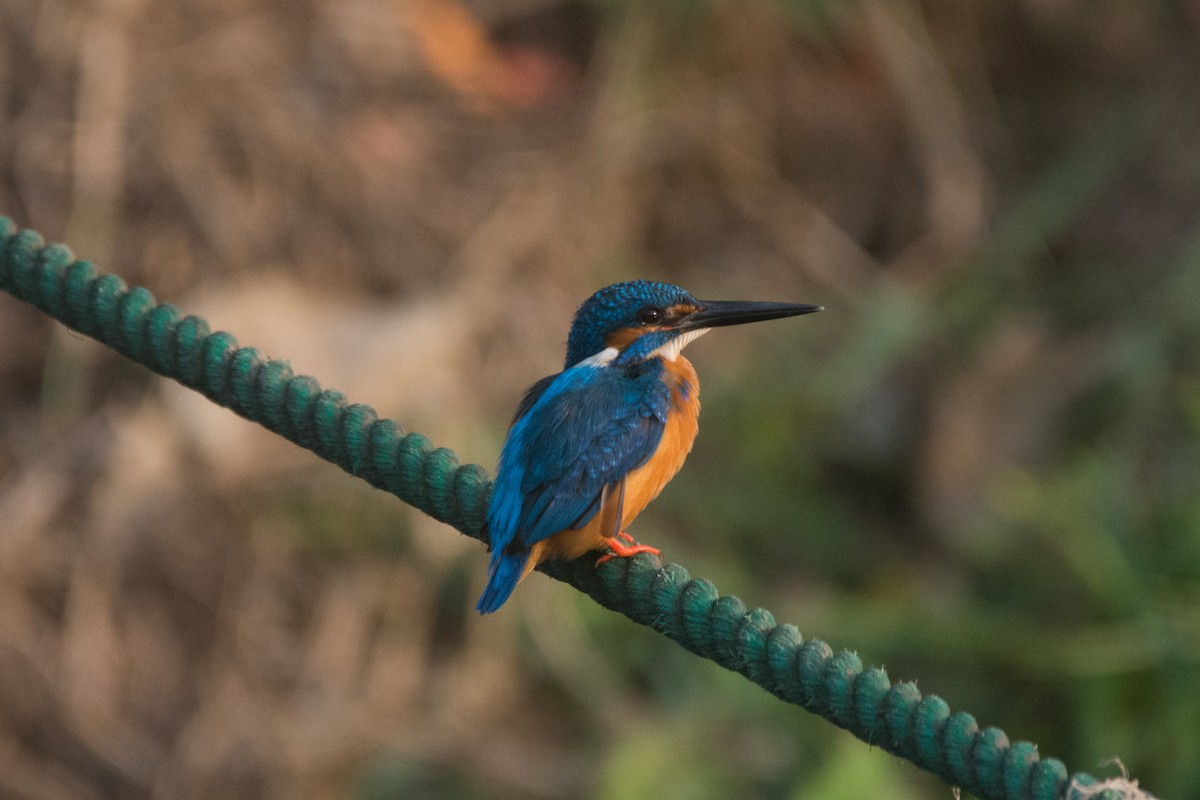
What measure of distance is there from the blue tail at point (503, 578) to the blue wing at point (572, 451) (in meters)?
0.01

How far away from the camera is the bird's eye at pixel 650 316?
8.54 feet

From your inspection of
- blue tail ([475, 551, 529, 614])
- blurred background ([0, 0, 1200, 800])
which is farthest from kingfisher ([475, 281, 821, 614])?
blurred background ([0, 0, 1200, 800])

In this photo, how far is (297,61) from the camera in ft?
18.1

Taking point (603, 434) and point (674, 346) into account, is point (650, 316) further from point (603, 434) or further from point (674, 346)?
point (603, 434)

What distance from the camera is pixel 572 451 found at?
2246mm

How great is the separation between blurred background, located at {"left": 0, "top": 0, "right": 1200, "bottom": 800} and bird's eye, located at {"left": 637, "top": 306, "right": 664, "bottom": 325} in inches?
53.5

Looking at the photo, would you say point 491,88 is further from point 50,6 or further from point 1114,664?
point 1114,664

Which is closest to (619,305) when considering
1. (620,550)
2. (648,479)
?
(648,479)

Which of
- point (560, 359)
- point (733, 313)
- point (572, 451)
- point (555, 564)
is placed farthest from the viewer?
point (560, 359)

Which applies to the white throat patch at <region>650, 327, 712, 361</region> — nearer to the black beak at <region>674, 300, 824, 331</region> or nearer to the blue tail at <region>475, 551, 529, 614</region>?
the black beak at <region>674, 300, 824, 331</region>

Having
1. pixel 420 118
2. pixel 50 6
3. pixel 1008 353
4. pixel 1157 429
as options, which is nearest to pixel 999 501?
pixel 1157 429

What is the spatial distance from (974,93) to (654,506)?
7.67ft

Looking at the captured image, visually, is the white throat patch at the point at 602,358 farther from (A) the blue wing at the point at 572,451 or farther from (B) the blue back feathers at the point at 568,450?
(A) the blue wing at the point at 572,451

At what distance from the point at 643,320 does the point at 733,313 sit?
157 millimetres
